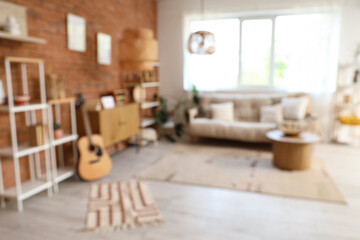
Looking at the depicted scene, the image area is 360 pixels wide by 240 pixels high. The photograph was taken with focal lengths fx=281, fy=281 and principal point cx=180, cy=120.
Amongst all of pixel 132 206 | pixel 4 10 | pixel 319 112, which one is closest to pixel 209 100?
pixel 319 112

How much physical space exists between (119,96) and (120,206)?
2030 millimetres

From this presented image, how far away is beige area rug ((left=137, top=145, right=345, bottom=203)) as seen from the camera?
2.85 metres

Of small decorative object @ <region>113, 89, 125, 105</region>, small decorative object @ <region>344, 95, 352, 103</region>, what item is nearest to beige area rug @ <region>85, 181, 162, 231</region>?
small decorative object @ <region>113, 89, 125, 105</region>

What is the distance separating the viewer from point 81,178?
3.05 m

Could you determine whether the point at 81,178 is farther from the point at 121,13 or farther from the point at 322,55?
the point at 322,55

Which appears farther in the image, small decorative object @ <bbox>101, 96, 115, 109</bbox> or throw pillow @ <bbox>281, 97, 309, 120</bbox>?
throw pillow @ <bbox>281, 97, 309, 120</bbox>

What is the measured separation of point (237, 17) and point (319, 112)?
228 cm

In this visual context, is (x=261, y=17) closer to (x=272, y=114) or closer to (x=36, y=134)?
(x=272, y=114)

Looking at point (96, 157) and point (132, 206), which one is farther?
point (96, 157)

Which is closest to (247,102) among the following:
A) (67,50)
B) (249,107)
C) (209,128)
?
(249,107)

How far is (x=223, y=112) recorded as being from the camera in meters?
4.90

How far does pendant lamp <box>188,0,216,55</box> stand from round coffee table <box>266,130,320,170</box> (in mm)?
1372

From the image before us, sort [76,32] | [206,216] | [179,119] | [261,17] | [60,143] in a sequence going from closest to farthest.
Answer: [206,216], [60,143], [76,32], [261,17], [179,119]

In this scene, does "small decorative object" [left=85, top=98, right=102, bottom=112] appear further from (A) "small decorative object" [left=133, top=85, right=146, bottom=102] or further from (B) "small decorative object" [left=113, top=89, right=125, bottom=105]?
(A) "small decorative object" [left=133, top=85, right=146, bottom=102]
